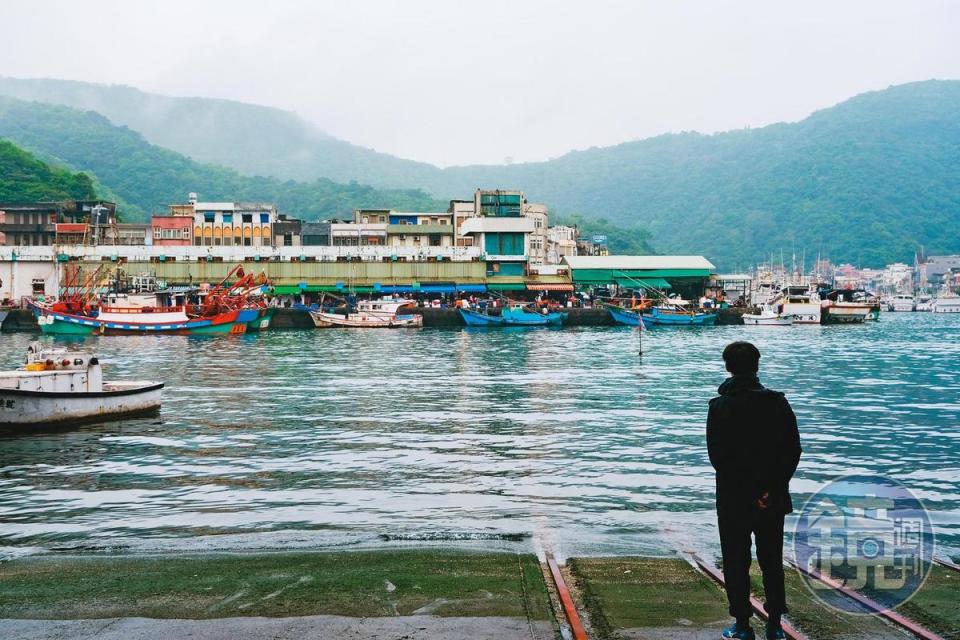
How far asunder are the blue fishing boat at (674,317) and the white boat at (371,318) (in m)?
20.2

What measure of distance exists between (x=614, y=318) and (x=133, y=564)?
2755 inches

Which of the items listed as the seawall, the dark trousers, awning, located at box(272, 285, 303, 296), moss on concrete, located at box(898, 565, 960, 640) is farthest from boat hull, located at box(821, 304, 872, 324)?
the dark trousers

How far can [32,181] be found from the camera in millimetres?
113062

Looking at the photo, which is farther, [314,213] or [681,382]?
[314,213]

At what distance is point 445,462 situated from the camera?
15602 mm

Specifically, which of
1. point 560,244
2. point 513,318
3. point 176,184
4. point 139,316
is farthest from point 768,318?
point 176,184

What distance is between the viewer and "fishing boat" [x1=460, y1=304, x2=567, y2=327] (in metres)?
73.1

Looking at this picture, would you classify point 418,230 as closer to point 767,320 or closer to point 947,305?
point 767,320

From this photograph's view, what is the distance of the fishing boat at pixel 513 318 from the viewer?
7312 cm

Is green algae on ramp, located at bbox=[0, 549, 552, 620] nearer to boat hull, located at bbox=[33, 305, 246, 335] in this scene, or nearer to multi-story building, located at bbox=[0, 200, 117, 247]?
boat hull, located at bbox=[33, 305, 246, 335]

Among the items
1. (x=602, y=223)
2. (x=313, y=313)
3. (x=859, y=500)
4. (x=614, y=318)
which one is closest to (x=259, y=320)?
(x=313, y=313)

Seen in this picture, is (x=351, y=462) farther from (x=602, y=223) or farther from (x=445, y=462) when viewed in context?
(x=602, y=223)

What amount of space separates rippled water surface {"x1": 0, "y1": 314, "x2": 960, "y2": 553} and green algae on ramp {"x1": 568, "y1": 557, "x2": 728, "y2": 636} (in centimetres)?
141

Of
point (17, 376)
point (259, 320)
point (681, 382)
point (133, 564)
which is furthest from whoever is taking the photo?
point (259, 320)
